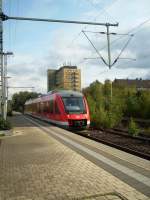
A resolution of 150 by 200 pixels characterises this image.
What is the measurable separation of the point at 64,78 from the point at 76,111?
107 feet

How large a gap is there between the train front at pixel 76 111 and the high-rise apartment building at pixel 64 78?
71.3 ft

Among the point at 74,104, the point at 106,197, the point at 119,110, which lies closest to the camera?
the point at 106,197

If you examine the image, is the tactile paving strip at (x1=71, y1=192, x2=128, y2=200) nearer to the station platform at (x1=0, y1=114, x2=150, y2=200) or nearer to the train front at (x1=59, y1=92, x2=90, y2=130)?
the station platform at (x1=0, y1=114, x2=150, y2=200)

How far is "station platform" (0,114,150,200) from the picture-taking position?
20.4 ft

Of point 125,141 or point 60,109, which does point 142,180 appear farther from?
point 60,109

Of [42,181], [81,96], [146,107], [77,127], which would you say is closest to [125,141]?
[77,127]

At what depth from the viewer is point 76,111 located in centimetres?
2308

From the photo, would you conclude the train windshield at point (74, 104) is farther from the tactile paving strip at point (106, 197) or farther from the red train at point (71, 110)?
the tactile paving strip at point (106, 197)

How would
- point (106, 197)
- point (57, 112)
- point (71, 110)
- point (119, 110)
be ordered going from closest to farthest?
point (106, 197)
point (71, 110)
point (57, 112)
point (119, 110)

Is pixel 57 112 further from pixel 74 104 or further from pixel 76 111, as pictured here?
pixel 76 111

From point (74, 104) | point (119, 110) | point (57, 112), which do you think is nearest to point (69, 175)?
point (74, 104)

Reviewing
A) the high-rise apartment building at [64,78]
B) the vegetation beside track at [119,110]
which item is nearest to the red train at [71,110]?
the vegetation beside track at [119,110]

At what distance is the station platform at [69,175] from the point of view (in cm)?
622

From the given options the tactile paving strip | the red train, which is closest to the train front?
the red train
